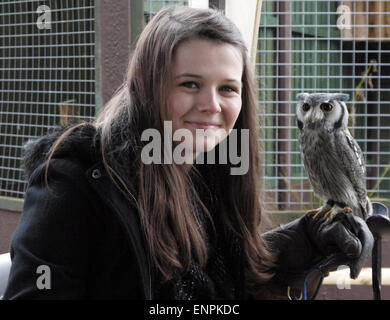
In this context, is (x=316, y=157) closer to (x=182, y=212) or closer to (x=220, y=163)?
(x=220, y=163)

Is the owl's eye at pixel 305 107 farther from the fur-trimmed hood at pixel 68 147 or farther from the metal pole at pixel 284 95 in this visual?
the fur-trimmed hood at pixel 68 147

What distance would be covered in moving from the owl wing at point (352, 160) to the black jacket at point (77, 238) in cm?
111

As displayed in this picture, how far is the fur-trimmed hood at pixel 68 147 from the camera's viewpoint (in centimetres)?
117

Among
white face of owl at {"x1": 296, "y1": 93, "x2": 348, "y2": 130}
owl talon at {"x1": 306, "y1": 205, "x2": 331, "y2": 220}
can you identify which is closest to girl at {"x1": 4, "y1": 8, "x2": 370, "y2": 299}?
owl talon at {"x1": 306, "y1": 205, "x2": 331, "y2": 220}

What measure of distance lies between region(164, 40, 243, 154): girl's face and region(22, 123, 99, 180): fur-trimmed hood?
163mm

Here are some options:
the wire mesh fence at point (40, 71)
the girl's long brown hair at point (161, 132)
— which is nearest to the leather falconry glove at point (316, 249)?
the girl's long brown hair at point (161, 132)

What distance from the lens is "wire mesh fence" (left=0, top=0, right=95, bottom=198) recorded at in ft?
10.3

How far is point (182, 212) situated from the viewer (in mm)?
1260

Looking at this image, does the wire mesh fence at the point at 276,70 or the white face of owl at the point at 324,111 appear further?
the wire mesh fence at the point at 276,70

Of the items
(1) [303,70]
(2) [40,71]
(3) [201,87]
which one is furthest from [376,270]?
(2) [40,71]

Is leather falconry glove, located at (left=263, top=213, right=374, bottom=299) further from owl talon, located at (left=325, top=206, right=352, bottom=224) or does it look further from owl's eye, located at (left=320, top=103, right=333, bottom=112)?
owl's eye, located at (left=320, top=103, right=333, bottom=112)
